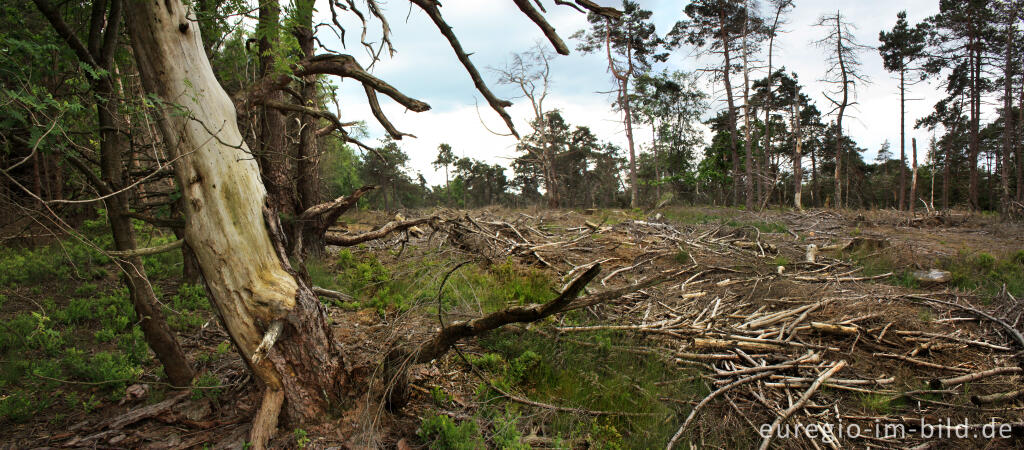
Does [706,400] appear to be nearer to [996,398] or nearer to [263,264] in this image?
[996,398]

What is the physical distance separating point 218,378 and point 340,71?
8.16 ft

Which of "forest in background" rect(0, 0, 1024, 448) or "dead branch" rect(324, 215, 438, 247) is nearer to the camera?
"forest in background" rect(0, 0, 1024, 448)

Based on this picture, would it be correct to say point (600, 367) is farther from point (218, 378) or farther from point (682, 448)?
point (218, 378)

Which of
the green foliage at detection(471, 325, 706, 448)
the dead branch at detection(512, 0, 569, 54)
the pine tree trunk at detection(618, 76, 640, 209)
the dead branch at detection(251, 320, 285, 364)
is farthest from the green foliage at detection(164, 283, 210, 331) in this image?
the pine tree trunk at detection(618, 76, 640, 209)

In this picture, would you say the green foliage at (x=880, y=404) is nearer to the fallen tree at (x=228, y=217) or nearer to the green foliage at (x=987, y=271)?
the fallen tree at (x=228, y=217)

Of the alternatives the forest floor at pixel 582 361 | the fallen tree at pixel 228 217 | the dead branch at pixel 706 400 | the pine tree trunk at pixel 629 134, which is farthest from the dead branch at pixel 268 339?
the pine tree trunk at pixel 629 134

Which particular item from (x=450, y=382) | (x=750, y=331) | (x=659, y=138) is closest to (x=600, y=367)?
(x=450, y=382)

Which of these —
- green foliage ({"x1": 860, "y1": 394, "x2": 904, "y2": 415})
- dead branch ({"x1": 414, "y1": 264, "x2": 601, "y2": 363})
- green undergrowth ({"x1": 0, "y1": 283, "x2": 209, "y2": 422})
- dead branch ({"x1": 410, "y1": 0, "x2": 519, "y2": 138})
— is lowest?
green foliage ({"x1": 860, "y1": 394, "x2": 904, "y2": 415})

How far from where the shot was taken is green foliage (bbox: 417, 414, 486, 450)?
2537 millimetres

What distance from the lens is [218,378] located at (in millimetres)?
3080

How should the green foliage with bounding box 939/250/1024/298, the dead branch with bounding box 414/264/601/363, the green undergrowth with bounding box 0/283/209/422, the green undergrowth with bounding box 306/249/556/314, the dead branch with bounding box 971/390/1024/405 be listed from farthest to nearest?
the green foliage with bounding box 939/250/1024/298, the green undergrowth with bounding box 306/249/556/314, the dead branch with bounding box 971/390/1024/405, the green undergrowth with bounding box 0/283/209/422, the dead branch with bounding box 414/264/601/363

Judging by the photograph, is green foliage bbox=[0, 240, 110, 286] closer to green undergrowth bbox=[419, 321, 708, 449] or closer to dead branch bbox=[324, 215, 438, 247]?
dead branch bbox=[324, 215, 438, 247]

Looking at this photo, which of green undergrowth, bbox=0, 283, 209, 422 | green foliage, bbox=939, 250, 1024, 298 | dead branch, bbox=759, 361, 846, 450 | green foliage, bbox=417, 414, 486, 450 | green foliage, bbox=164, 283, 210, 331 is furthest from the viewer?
green foliage, bbox=939, 250, 1024, 298

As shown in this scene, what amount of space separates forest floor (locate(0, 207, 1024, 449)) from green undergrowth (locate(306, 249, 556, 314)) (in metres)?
0.04
